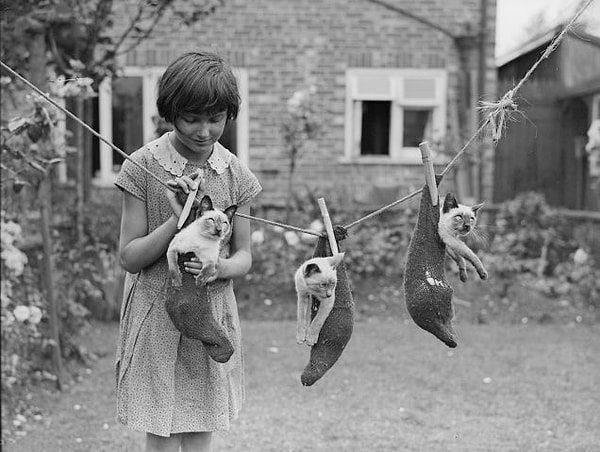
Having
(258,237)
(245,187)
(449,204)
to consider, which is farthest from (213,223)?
(258,237)

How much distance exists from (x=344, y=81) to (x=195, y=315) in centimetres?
692

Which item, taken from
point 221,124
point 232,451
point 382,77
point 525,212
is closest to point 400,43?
point 382,77

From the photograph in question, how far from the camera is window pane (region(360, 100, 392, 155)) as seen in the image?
28.5 feet

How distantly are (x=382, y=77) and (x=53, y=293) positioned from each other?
A: 5035 mm

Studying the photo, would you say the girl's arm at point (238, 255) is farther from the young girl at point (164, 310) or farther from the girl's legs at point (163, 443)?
the girl's legs at point (163, 443)

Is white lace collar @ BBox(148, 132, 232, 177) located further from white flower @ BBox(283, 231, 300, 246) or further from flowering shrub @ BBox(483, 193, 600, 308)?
flowering shrub @ BBox(483, 193, 600, 308)

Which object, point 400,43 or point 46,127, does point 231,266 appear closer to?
point 46,127

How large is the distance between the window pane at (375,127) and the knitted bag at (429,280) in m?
6.78

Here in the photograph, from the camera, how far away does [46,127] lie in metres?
3.64

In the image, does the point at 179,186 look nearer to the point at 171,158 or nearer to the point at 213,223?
the point at 213,223

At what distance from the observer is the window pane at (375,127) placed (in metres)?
8.68

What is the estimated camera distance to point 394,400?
15.1 feet

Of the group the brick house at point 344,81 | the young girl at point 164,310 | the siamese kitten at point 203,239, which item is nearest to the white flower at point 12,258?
the young girl at point 164,310

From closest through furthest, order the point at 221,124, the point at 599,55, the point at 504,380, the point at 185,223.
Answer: the point at 185,223
the point at 221,124
the point at 504,380
the point at 599,55
